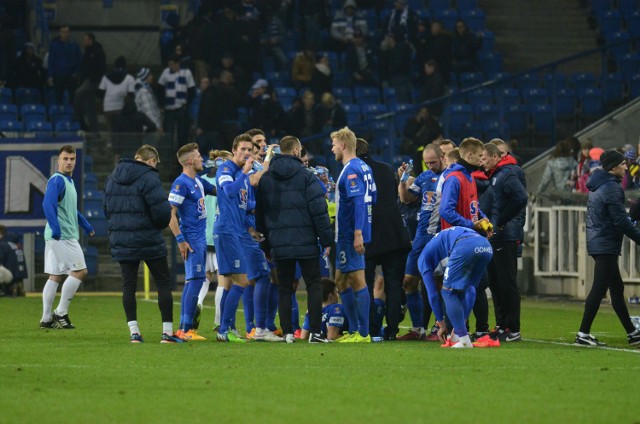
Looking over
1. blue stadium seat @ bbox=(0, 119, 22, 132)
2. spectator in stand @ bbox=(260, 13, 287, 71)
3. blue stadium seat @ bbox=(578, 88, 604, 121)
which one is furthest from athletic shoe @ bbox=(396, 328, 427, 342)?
spectator in stand @ bbox=(260, 13, 287, 71)

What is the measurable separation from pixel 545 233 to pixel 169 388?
45.2 feet

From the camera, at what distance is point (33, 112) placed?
92.9 ft

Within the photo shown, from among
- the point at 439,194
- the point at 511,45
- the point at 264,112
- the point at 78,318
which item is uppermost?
the point at 511,45

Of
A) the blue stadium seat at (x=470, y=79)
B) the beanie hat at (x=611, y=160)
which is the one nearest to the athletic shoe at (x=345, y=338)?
the beanie hat at (x=611, y=160)

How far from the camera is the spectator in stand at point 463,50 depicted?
29984 mm

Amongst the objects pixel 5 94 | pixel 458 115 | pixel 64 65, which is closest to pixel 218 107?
pixel 64 65

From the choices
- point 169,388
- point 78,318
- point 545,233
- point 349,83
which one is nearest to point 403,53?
point 349,83

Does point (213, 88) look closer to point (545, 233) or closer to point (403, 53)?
point (403, 53)

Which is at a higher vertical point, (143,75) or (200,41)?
(200,41)

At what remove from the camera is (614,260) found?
1357 centimetres

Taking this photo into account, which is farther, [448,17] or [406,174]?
[448,17]

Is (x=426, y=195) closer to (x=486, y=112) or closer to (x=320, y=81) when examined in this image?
(x=486, y=112)

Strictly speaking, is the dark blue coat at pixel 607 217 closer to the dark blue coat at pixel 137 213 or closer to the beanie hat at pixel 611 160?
the beanie hat at pixel 611 160

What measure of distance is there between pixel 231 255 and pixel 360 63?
1649 cm
